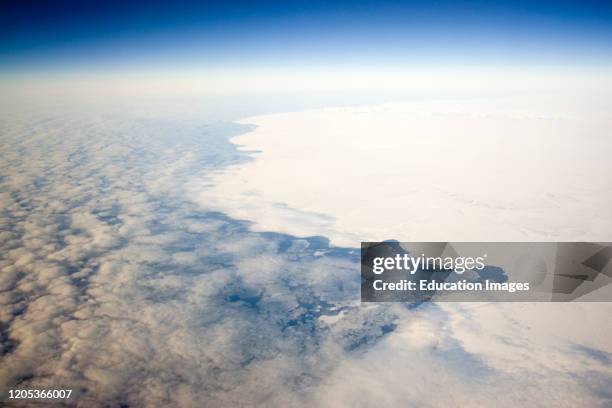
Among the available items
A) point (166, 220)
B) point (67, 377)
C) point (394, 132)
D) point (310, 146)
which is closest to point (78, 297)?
point (67, 377)

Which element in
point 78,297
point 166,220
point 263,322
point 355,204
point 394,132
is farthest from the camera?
point 394,132

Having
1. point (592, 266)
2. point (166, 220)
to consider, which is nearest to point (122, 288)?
point (166, 220)

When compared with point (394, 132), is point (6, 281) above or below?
below

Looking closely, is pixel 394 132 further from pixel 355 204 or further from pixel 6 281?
pixel 6 281

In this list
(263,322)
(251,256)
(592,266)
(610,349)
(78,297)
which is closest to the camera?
(610,349)

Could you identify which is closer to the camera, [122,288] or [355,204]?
[122,288]

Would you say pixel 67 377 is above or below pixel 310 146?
below

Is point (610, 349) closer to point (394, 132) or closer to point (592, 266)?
point (592, 266)

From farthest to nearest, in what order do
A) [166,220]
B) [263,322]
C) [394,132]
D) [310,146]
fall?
[394,132]
[310,146]
[166,220]
[263,322]

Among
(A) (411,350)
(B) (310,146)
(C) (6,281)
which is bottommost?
(A) (411,350)
